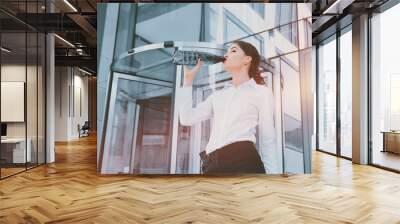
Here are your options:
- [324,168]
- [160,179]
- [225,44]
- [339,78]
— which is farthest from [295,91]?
[339,78]

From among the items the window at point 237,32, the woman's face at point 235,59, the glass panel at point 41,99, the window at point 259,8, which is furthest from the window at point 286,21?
the glass panel at point 41,99

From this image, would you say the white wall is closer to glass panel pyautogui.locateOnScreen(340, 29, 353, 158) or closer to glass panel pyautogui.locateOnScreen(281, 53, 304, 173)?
glass panel pyautogui.locateOnScreen(340, 29, 353, 158)

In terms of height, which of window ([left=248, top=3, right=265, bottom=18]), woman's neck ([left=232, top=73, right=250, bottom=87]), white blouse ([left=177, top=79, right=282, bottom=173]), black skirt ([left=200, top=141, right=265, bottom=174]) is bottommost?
black skirt ([left=200, top=141, right=265, bottom=174])

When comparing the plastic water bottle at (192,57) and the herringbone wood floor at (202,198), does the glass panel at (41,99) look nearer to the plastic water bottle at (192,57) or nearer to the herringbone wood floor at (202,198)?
the herringbone wood floor at (202,198)

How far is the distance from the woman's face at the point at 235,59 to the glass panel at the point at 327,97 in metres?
4.43

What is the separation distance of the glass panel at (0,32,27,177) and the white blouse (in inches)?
125

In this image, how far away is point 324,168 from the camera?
7645 millimetres

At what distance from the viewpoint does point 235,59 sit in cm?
666

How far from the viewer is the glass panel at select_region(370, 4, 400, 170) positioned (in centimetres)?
738

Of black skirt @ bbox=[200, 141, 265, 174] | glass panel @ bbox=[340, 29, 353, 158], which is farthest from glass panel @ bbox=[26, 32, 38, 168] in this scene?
glass panel @ bbox=[340, 29, 353, 158]

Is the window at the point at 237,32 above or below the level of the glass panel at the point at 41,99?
above

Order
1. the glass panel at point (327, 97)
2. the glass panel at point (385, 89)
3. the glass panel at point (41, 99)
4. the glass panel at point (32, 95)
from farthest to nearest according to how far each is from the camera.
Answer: the glass panel at point (327, 97), the glass panel at point (41, 99), the glass panel at point (32, 95), the glass panel at point (385, 89)

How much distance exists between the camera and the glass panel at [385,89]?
738 cm

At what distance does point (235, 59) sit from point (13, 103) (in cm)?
441
